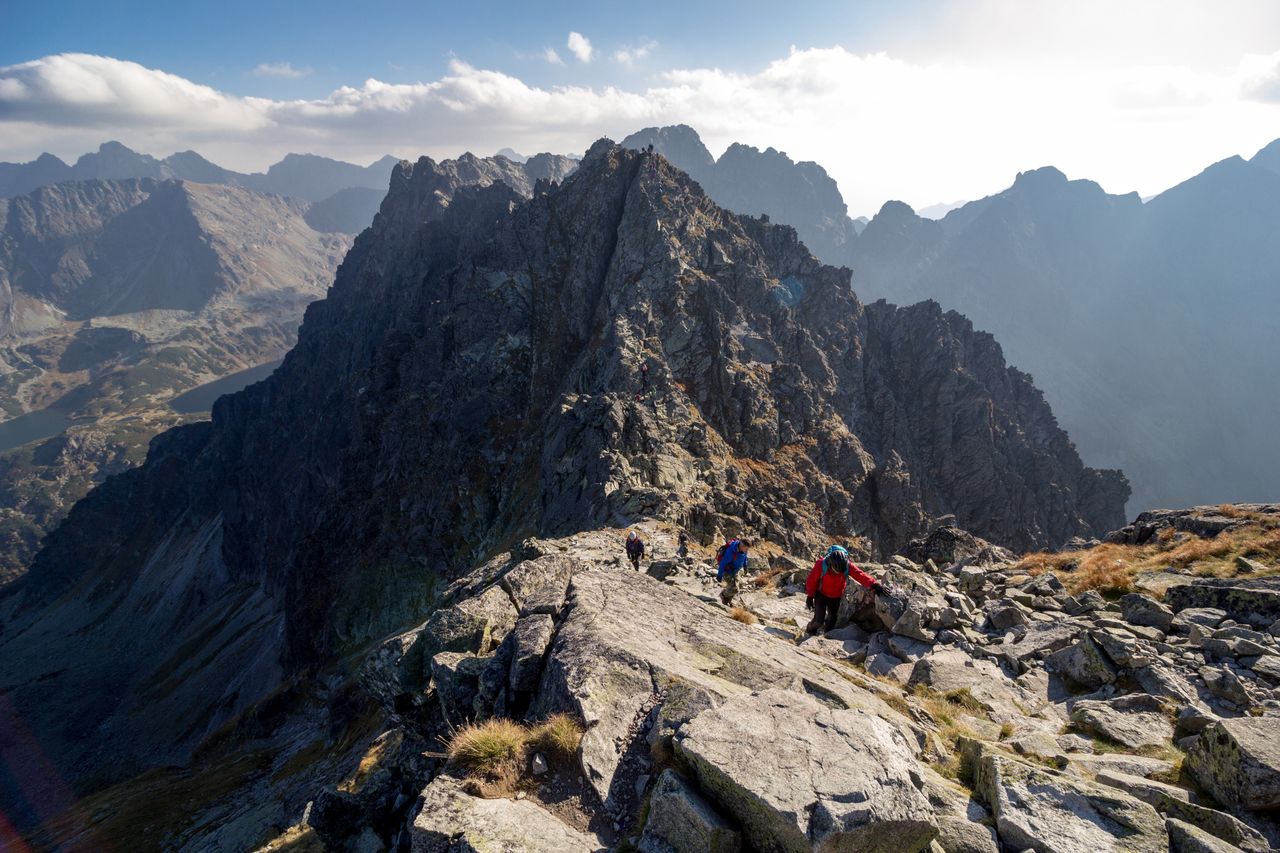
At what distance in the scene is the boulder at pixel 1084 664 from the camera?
43.8 ft

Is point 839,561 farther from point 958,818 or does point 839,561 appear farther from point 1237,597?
point 1237,597

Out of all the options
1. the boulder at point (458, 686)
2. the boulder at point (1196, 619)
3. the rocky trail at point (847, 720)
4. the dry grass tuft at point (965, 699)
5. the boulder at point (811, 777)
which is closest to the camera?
the boulder at point (811, 777)

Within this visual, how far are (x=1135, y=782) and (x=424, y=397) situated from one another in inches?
3786

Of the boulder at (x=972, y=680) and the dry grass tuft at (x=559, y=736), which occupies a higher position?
the dry grass tuft at (x=559, y=736)

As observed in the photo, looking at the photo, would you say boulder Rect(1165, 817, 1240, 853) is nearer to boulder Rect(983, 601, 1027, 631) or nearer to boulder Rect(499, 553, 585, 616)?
boulder Rect(499, 553, 585, 616)

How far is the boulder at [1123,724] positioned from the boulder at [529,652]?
10330mm

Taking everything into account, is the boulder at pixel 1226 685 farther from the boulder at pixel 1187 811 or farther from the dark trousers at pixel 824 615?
the dark trousers at pixel 824 615

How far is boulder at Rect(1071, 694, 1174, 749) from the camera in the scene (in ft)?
33.7

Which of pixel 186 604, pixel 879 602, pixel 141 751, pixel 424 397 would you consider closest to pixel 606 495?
pixel 879 602

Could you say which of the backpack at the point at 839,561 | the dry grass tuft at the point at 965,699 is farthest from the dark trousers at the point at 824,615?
the dry grass tuft at the point at 965,699

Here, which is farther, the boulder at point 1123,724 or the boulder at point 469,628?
the boulder at point 469,628

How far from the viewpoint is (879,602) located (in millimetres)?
16672

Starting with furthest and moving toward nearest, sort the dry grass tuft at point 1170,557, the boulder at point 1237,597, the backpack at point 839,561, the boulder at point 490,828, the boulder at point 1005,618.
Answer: the dry grass tuft at point 1170,557 → the boulder at point 1005,618 → the backpack at point 839,561 → the boulder at point 1237,597 → the boulder at point 490,828

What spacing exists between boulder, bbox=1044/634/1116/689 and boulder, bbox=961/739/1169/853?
763cm
